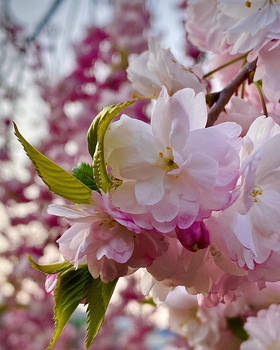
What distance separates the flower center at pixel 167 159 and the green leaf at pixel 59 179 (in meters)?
0.08

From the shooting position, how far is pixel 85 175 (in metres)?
0.63

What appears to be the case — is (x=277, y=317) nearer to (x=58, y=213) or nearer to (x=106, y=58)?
(x=58, y=213)

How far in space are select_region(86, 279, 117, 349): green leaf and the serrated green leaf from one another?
0.04ft

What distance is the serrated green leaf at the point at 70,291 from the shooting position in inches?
24.9

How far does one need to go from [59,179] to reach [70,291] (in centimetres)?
13

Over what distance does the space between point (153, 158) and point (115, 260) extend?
0.36 feet

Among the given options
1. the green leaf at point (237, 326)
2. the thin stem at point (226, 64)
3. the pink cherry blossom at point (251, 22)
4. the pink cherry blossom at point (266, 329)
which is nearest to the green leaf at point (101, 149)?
the pink cherry blossom at point (251, 22)

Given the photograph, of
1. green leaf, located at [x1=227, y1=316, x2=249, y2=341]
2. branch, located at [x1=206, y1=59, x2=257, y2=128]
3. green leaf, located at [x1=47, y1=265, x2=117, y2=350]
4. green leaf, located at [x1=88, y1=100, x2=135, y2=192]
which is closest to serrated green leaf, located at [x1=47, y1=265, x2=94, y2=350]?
green leaf, located at [x1=47, y1=265, x2=117, y2=350]

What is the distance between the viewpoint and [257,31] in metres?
0.72

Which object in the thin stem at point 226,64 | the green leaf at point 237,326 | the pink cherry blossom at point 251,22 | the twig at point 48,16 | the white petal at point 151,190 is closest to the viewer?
the white petal at point 151,190

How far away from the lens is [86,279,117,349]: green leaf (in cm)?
62

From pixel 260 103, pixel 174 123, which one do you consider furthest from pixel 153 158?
pixel 260 103

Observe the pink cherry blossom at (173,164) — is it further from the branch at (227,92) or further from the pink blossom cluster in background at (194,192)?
the branch at (227,92)

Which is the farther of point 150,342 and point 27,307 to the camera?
Answer: point 150,342
